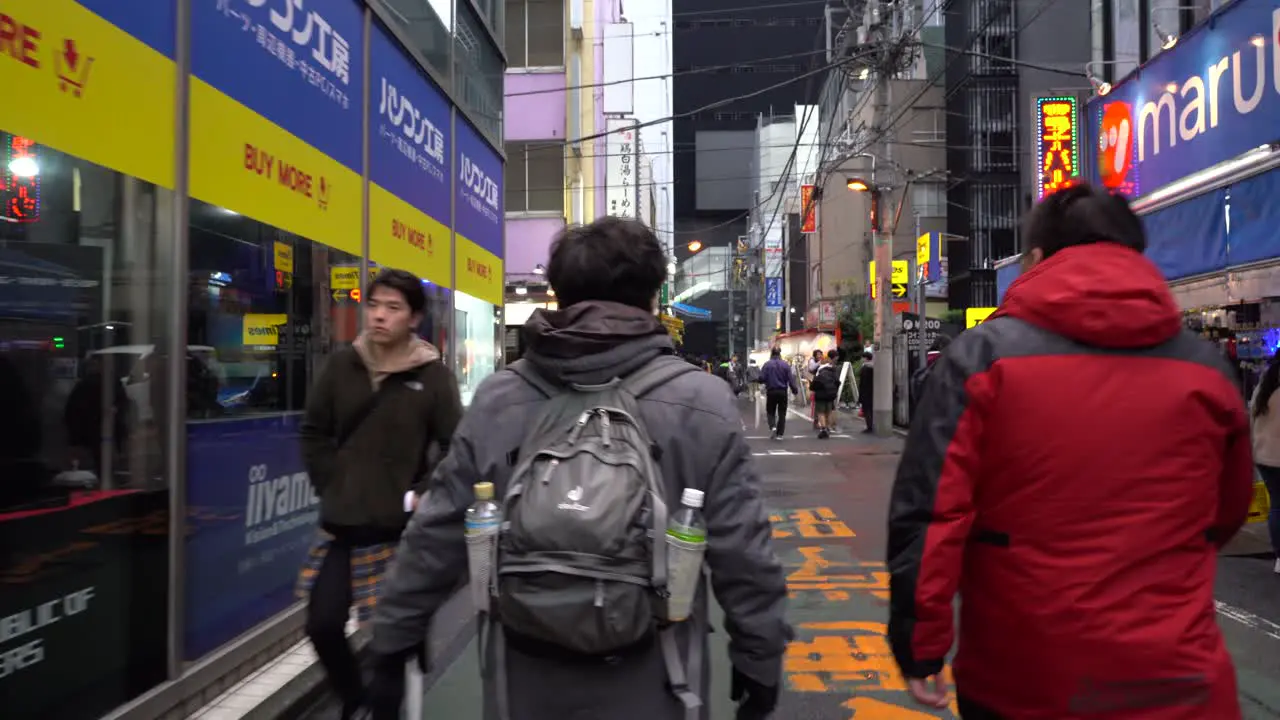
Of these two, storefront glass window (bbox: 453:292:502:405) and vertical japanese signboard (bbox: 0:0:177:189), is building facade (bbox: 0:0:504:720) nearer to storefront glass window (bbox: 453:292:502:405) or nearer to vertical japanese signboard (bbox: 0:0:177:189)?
vertical japanese signboard (bbox: 0:0:177:189)

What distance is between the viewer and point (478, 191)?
34.3ft

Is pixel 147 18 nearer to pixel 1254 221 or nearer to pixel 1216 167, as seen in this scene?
pixel 1254 221

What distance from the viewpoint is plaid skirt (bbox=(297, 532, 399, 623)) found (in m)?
3.43

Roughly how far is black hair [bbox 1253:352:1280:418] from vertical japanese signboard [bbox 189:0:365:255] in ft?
21.0

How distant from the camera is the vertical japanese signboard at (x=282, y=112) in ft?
14.0

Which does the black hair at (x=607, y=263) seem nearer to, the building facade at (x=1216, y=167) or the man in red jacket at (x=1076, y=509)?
the man in red jacket at (x=1076, y=509)

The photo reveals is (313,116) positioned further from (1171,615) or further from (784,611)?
(1171,615)

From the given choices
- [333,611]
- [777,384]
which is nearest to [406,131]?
[333,611]

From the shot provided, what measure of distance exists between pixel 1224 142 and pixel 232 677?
30.5ft

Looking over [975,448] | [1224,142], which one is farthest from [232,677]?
[1224,142]

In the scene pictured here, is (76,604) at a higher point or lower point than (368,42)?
lower

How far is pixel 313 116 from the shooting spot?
5.46 meters

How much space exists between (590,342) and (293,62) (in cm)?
401

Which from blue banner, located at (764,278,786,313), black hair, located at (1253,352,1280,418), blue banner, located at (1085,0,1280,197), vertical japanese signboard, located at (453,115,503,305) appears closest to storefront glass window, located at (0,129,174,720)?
vertical japanese signboard, located at (453,115,503,305)
